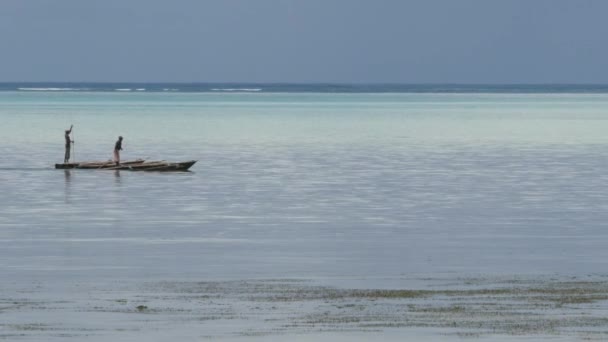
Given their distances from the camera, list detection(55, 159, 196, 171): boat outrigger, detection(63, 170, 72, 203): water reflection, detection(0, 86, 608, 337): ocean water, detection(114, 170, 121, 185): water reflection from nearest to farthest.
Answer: detection(0, 86, 608, 337): ocean water
detection(63, 170, 72, 203): water reflection
detection(114, 170, 121, 185): water reflection
detection(55, 159, 196, 171): boat outrigger

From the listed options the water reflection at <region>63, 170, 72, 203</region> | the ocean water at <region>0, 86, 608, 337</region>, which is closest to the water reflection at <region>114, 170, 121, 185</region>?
the ocean water at <region>0, 86, 608, 337</region>

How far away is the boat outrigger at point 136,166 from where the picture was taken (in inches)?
2060

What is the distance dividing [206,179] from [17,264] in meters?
24.8

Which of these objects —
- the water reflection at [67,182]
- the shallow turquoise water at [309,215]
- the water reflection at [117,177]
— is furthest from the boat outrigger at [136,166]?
the water reflection at [67,182]

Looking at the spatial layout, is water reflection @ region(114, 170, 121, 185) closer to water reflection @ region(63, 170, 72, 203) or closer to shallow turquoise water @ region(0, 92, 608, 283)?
shallow turquoise water @ region(0, 92, 608, 283)

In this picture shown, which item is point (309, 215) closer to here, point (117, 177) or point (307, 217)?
point (307, 217)

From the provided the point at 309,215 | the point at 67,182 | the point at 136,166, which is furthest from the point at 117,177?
the point at 309,215

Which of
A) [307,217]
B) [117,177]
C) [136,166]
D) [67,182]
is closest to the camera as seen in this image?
[307,217]

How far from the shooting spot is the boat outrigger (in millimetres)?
52312

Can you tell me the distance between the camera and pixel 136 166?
53.0 m

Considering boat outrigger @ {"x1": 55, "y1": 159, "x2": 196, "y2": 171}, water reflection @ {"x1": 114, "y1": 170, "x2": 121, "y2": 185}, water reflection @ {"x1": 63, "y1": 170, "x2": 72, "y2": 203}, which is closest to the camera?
water reflection @ {"x1": 63, "y1": 170, "x2": 72, "y2": 203}

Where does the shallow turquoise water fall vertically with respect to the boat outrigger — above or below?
above

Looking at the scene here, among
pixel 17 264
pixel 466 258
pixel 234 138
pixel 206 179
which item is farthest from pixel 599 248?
pixel 234 138

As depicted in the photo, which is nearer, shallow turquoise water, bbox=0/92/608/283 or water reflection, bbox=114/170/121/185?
shallow turquoise water, bbox=0/92/608/283
